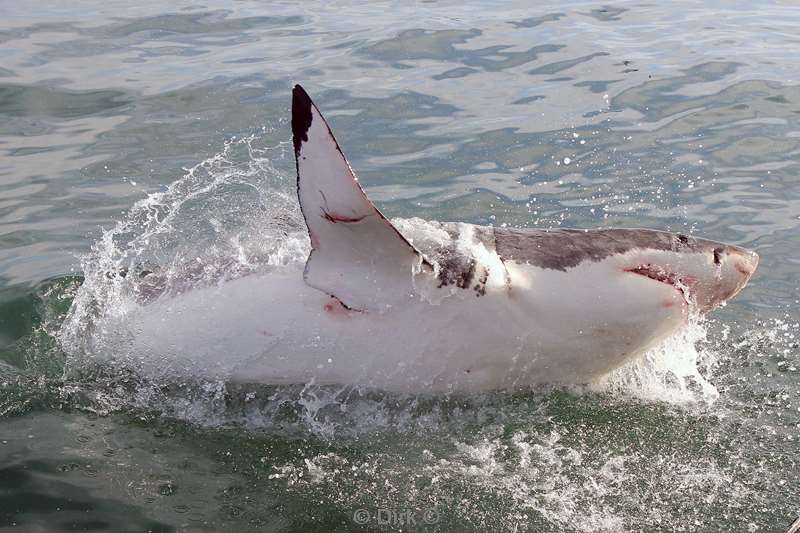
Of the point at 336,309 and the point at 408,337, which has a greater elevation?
the point at 336,309

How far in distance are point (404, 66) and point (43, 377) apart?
7.68 metres

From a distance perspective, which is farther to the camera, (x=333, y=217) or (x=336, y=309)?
(x=336, y=309)

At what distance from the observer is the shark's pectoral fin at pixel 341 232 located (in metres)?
4.25

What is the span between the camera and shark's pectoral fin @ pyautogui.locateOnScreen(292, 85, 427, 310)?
13.9ft

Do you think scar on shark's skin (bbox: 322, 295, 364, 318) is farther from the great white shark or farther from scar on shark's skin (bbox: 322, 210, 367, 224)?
scar on shark's skin (bbox: 322, 210, 367, 224)

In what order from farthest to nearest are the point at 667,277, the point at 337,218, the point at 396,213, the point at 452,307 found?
the point at 396,213 < the point at 667,277 < the point at 452,307 < the point at 337,218

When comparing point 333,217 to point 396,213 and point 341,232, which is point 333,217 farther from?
point 396,213

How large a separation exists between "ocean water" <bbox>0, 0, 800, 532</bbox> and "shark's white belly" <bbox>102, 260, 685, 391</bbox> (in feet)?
0.50

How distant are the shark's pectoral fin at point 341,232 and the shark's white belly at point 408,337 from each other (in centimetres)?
16

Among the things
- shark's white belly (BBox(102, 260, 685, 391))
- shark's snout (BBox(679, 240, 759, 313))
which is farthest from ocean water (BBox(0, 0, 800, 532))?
shark's snout (BBox(679, 240, 759, 313))

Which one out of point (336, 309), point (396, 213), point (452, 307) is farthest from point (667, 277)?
point (396, 213)

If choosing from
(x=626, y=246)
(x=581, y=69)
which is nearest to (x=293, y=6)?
(x=581, y=69)

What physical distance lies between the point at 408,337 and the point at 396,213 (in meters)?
3.53

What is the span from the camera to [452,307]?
4.68 meters
